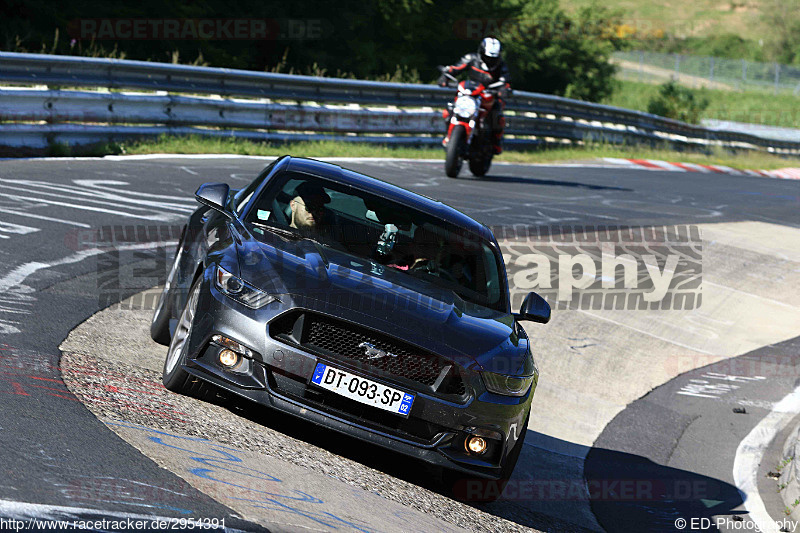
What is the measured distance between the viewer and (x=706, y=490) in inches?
277

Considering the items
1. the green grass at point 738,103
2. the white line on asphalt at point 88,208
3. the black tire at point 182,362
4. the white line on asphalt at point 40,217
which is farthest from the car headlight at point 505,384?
the green grass at point 738,103

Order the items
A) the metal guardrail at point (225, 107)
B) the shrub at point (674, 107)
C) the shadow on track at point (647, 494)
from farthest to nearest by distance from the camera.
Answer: the shrub at point (674, 107)
the metal guardrail at point (225, 107)
the shadow on track at point (647, 494)

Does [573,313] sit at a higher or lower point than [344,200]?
lower

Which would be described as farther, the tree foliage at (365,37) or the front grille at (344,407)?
the tree foliage at (365,37)

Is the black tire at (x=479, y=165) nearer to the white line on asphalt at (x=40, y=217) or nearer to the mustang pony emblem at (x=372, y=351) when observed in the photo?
the white line on asphalt at (x=40, y=217)

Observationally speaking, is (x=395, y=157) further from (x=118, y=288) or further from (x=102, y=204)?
(x=118, y=288)

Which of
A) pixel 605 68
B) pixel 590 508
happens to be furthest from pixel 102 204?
pixel 605 68

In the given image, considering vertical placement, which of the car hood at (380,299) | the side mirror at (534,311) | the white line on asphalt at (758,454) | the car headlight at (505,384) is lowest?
the white line on asphalt at (758,454)

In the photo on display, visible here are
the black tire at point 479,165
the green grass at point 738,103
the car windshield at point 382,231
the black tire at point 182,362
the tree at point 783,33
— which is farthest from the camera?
the tree at point 783,33

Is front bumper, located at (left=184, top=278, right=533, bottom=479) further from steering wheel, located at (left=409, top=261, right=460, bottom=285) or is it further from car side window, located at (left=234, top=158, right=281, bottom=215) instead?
car side window, located at (left=234, top=158, right=281, bottom=215)

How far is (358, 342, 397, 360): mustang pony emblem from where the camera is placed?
5.07m

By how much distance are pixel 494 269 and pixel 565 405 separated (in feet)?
7.33

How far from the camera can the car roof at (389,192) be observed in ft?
21.9

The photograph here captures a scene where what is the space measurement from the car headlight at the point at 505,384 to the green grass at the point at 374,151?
1104 cm
